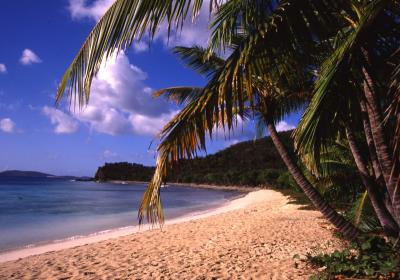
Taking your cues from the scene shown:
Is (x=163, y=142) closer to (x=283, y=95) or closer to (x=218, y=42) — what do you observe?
(x=218, y=42)

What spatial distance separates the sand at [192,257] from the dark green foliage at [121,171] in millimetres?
104199

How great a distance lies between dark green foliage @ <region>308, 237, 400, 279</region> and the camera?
13.9 ft

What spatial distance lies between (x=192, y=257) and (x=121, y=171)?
11787cm

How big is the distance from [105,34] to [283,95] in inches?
145

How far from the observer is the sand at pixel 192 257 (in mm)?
5691

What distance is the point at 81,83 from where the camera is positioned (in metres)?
1.99

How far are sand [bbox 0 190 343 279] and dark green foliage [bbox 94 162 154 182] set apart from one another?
104199 mm

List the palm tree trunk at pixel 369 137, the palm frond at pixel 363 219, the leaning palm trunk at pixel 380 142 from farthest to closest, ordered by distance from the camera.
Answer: the palm frond at pixel 363 219, the palm tree trunk at pixel 369 137, the leaning palm trunk at pixel 380 142

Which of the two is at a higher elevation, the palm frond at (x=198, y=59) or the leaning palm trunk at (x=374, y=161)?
the palm frond at (x=198, y=59)

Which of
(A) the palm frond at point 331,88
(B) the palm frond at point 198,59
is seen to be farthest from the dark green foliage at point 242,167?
(A) the palm frond at point 331,88

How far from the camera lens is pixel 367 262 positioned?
4.47m

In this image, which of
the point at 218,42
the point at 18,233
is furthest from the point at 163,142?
the point at 18,233

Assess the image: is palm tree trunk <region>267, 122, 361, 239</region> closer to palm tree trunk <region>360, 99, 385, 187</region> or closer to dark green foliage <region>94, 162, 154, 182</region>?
palm tree trunk <region>360, 99, 385, 187</region>

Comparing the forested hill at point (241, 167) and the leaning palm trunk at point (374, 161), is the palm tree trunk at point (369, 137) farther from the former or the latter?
the forested hill at point (241, 167)
